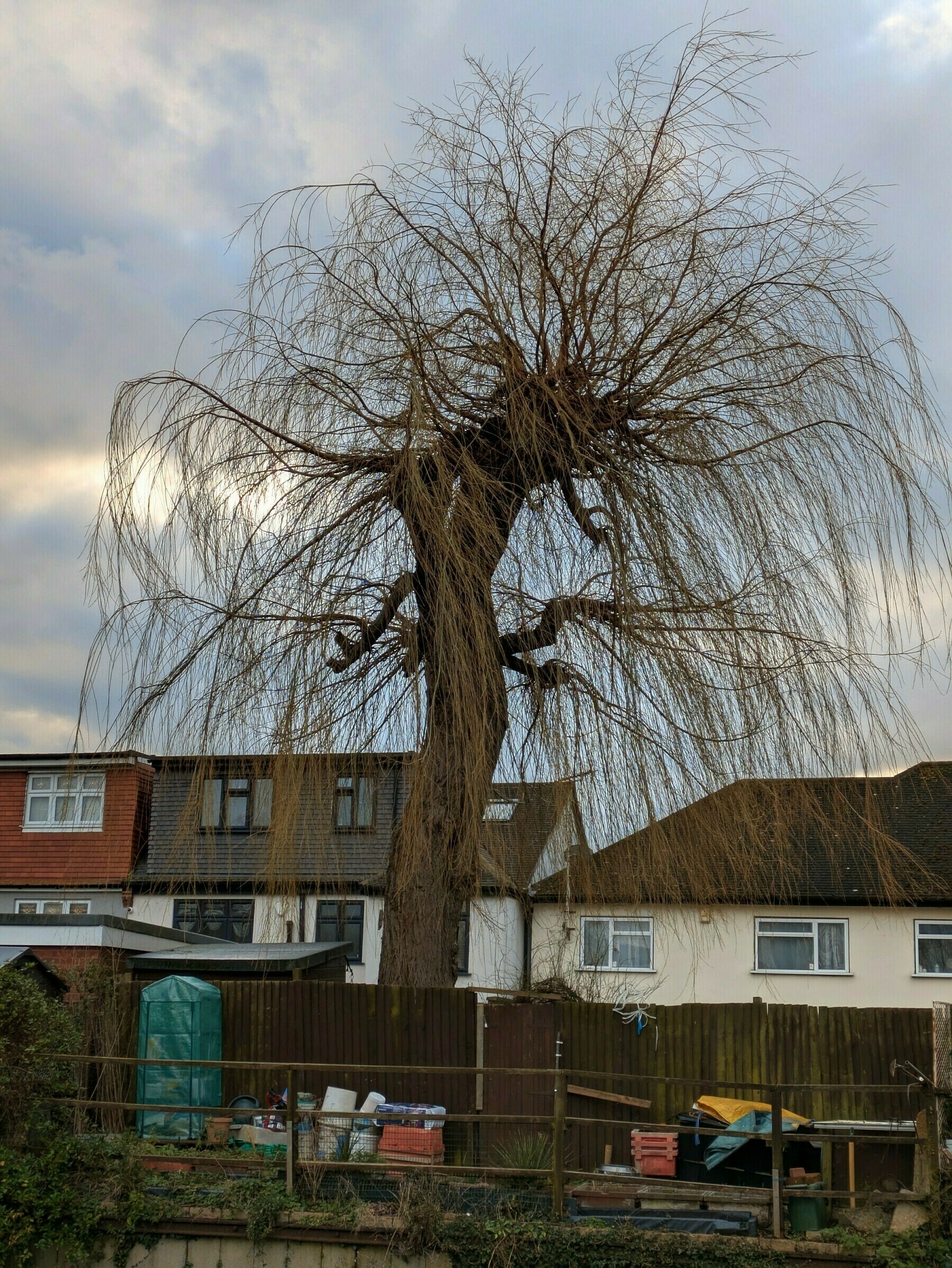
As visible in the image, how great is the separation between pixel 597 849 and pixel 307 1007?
5312mm

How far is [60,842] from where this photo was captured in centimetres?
2525

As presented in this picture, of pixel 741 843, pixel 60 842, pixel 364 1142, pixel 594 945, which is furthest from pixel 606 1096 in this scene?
pixel 60 842

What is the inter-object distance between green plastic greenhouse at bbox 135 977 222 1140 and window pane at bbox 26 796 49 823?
1515 centimetres

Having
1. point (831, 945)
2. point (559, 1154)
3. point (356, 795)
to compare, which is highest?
point (356, 795)

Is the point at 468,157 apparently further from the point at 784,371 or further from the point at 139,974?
the point at 139,974

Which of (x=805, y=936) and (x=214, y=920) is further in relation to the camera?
(x=214, y=920)

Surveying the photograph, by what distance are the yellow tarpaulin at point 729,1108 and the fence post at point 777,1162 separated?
1563 mm

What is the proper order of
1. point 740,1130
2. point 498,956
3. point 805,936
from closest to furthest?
1. point 740,1130
2. point 805,936
3. point 498,956

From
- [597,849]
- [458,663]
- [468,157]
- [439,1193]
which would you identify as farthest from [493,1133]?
[468,157]

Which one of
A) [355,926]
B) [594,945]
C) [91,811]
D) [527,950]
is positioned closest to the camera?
[594,945]

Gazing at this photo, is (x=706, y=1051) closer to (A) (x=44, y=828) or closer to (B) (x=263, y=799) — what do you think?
(B) (x=263, y=799)

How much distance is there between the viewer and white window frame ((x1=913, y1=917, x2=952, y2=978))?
19.0m

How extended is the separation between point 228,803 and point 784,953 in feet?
46.8

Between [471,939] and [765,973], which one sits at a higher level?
[471,939]
